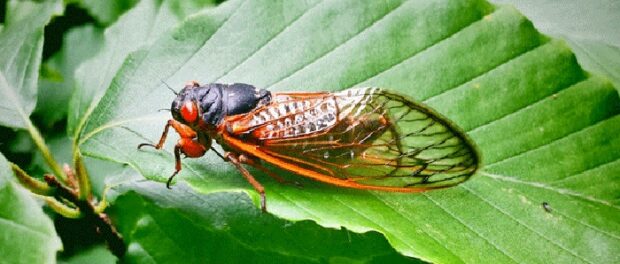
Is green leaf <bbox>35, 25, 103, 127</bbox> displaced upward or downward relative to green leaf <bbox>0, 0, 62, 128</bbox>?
downward

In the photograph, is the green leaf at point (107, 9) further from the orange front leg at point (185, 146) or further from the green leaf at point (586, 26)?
the green leaf at point (586, 26)

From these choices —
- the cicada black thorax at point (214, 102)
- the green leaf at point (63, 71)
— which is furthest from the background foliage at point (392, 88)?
the green leaf at point (63, 71)

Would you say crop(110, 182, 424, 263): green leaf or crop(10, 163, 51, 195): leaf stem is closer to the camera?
crop(10, 163, 51, 195): leaf stem

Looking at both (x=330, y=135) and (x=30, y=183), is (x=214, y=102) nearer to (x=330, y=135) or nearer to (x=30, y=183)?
(x=330, y=135)

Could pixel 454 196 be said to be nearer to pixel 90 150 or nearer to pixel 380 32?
pixel 380 32

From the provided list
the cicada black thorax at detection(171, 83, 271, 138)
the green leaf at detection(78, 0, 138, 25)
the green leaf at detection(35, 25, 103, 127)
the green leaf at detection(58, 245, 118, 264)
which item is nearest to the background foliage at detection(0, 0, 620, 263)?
the cicada black thorax at detection(171, 83, 271, 138)

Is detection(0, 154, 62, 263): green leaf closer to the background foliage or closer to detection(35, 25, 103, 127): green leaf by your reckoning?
the background foliage

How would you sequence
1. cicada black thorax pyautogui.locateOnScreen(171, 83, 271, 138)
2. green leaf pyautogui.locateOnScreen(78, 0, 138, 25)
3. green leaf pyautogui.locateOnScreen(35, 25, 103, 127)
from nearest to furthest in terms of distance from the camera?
cicada black thorax pyautogui.locateOnScreen(171, 83, 271, 138)
green leaf pyautogui.locateOnScreen(35, 25, 103, 127)
green leaf pyautogui.locateOnScreen(78, 0, 138, 25)

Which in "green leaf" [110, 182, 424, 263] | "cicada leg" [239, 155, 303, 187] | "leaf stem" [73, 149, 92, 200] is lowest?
"green leaf" [110, 182, 424, 263]
